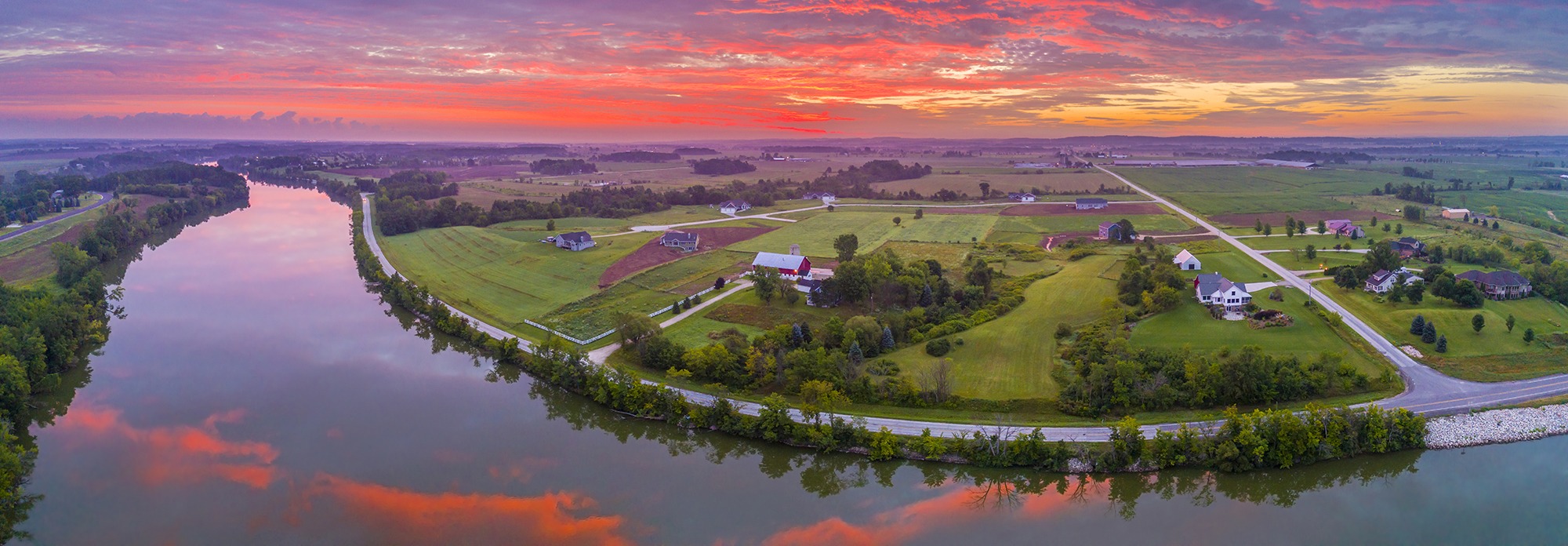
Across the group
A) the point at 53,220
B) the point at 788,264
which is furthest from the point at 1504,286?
the point at 53,220

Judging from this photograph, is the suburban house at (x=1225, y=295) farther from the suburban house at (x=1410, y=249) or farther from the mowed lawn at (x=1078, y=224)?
the mowed lawn at (x=1078, y=224)

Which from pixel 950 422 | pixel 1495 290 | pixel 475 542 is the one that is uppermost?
pixel 1495 290

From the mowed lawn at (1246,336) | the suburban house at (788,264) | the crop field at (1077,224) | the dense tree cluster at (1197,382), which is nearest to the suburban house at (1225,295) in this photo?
the mowed lawn at (1246,336)

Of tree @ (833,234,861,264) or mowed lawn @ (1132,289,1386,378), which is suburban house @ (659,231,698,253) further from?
mowed lawn @ (1132,289,1386,378)

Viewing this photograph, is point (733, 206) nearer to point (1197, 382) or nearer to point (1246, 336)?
point (1246, 336)

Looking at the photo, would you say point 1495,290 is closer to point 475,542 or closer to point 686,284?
point 686,284

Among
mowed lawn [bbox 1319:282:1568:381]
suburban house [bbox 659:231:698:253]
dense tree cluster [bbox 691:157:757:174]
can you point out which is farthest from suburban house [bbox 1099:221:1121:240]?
dense tree cluster [bbox 691:157:757:174]

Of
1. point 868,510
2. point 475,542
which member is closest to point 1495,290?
point 868,510
